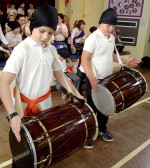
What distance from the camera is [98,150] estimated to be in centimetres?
241

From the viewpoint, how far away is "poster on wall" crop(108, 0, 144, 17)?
6481 millimetres

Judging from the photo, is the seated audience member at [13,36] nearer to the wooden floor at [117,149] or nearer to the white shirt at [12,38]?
the white shirt at [12,38]

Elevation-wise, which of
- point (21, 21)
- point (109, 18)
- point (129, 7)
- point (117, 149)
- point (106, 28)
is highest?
point (129, 7)

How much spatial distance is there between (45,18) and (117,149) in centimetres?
179

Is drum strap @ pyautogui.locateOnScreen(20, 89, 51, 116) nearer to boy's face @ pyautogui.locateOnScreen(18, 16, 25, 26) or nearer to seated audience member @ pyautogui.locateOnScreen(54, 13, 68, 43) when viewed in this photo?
seated audience member @ pyautogui.locateOnScreen(54, 13, 68, 43)

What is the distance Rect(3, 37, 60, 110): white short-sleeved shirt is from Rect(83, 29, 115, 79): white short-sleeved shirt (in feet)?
2.59

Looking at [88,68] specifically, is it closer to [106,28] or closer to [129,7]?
[106,28]

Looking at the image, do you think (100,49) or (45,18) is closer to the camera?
(45,18)

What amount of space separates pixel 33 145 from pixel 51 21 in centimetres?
78

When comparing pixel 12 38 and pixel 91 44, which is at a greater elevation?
pixel 91 44

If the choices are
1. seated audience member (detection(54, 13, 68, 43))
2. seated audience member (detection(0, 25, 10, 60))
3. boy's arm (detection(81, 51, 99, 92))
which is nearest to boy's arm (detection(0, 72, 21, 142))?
boy's arm (detection(81, 51, 99, 92))

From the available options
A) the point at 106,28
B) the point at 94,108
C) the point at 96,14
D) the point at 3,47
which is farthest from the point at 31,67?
the point at 96,14

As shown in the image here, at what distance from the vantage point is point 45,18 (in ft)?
4.24

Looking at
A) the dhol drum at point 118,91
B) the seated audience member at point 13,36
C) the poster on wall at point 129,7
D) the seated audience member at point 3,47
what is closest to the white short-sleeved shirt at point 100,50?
the dhol drum at point 118,91
